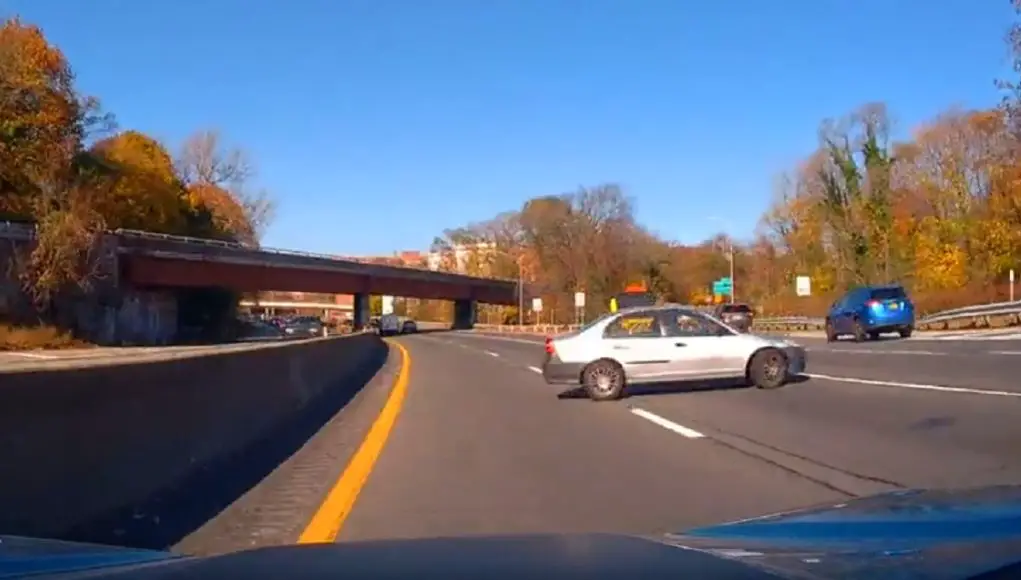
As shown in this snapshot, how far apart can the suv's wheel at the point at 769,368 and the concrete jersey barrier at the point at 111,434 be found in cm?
865

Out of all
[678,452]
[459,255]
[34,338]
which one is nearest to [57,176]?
[34,338]

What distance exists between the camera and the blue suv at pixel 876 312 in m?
34.6

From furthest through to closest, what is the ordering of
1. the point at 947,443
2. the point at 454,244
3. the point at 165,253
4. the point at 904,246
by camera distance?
the point at 454,244
the point at 904,246
the point at 165,253
the point at 947,443

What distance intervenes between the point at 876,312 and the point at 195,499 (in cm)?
2944

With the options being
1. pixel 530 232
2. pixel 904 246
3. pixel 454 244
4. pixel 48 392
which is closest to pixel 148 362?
pixel 48 392

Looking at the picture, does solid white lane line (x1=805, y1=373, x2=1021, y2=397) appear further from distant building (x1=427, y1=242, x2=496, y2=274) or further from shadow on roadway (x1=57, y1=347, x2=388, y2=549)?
distant building (x1=427, y1=242, x2=496, y2=274)

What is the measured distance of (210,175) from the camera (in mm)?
99250

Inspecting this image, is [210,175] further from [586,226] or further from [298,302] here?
[298,302]

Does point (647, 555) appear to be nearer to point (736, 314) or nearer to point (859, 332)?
point (859, 332)

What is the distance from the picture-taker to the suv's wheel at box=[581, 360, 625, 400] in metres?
17.8

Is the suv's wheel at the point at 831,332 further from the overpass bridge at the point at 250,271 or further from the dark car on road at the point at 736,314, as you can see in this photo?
the overpass bridge at the point at 250,271

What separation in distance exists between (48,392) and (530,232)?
111636mm

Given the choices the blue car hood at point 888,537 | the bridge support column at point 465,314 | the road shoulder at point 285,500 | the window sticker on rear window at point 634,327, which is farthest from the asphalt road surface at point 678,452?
the bridge support column at point 465,314

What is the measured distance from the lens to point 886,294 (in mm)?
34625
